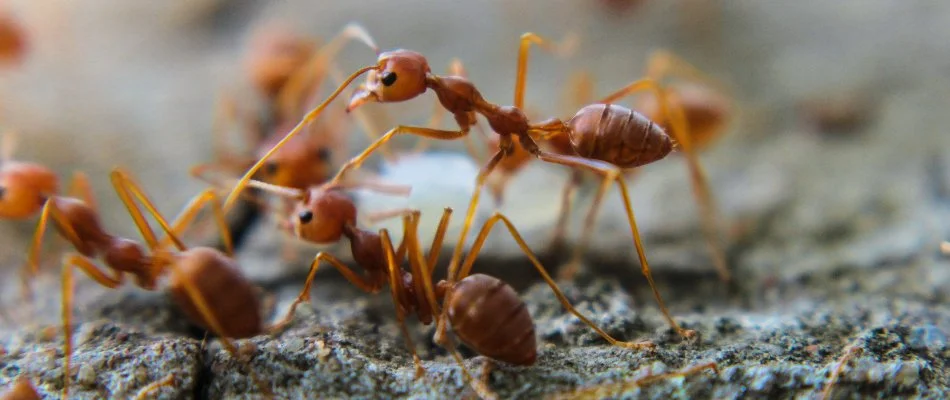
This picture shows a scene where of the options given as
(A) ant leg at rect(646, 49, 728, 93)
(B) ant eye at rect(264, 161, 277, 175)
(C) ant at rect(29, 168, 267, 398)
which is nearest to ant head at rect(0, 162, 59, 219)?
(C) ant at rect(29, 168, 267, 398)

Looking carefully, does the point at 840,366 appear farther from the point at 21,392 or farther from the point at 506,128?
the point at 21,392

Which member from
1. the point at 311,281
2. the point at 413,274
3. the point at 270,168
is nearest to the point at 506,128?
the point at 413,274

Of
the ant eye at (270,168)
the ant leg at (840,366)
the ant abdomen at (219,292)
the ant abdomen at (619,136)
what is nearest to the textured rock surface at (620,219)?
the ant leg at (840,366)

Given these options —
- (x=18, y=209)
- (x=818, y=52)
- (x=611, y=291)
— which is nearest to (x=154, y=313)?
(x=18, y=209)

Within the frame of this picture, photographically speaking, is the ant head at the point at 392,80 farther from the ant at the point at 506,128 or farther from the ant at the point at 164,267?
the ant at the point at 164,267

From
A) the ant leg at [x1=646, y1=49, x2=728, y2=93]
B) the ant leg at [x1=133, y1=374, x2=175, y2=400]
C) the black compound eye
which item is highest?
the ant leg at [x1=646, y1=49, x2=728, y2=93]

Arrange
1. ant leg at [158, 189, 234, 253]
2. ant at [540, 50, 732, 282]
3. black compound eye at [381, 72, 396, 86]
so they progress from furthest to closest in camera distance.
→ ant at [540, 50, 732, 282], ant leg at [158, 189, 234, 253], black compound eye at [381, 72, 396, 86]

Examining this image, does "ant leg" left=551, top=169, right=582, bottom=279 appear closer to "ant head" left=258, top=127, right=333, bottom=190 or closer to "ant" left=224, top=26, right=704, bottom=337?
"ant" left=224, top=26, right=704, bottom=337

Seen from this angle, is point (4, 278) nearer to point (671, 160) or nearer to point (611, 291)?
point (611, 291)

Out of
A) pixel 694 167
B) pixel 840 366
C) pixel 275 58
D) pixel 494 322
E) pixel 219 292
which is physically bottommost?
pixel 219 292
